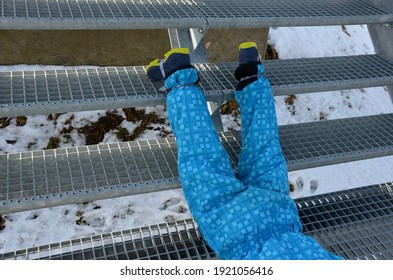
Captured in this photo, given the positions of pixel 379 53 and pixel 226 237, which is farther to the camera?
pixel 379 53

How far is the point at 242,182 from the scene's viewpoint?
2318 mm

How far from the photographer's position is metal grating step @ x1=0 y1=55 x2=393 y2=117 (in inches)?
86.7

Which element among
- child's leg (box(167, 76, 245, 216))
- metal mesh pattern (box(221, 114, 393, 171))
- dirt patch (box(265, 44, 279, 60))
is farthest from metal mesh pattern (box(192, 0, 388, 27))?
dirt patch (box(265, 44, 279, 60))

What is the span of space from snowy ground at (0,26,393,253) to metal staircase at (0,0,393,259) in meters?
0.75

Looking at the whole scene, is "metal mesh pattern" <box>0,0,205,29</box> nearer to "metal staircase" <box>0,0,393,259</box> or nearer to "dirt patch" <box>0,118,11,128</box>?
"metal staircase" <box>0,0,393,259</box>

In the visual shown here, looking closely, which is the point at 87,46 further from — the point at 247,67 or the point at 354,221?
the point at 354,221

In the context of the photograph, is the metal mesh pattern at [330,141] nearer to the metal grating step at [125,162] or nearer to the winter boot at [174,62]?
the metal grating step at [125,162]

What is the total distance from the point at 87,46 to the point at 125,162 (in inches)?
56.1

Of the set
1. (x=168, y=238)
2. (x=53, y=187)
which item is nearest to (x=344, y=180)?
(x=168, y=238)

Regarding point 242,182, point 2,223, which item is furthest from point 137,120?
point 242,182

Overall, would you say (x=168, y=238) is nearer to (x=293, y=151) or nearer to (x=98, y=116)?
(x=293, y=151)

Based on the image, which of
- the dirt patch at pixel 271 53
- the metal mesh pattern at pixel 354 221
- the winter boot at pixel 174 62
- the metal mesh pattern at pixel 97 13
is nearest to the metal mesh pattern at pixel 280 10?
the metal mesh pattern at pixel 97 13
